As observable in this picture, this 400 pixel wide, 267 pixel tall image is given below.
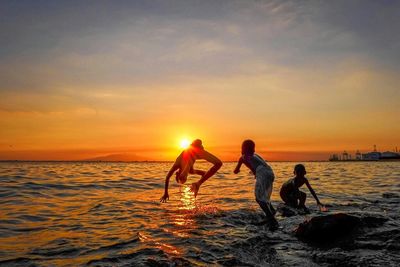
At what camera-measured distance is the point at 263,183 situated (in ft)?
37.1

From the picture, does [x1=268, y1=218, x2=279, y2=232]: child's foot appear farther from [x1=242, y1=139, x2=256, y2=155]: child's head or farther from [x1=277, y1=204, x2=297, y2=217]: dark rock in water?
[x1=277, y1=204, x2=297, y2=217]: dark rock in water

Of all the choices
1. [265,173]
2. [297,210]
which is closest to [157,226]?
[265,173]

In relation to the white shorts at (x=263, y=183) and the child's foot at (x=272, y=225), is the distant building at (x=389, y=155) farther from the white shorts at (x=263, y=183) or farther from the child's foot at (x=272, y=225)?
the child's foot at (x=272, y=225)

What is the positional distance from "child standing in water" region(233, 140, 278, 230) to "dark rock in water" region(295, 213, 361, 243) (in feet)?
4.20

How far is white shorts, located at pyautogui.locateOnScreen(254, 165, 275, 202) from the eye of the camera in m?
11.3

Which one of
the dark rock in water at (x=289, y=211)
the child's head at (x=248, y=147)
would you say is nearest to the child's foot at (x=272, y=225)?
the child's head at (x=248, y=147)

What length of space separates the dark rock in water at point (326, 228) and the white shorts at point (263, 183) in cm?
165

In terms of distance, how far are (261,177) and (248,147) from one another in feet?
3.64

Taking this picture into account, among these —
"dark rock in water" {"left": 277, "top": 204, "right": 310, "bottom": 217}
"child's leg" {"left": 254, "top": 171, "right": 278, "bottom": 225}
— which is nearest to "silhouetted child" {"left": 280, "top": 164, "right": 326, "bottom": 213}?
"dark rock in water" {"left": 277, "top": 204, "right": 310, "bottom": 217}

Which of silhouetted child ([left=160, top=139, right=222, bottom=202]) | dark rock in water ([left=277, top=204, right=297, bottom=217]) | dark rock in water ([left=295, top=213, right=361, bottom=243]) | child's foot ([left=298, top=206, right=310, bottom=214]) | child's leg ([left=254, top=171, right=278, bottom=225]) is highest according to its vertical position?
silhouetted child ([left=160, top=139, right=222, bottom=202])

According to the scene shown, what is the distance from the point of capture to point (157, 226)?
11.1 meters

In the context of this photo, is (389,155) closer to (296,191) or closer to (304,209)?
(296,191)

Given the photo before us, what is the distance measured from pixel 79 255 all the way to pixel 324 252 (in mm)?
5776

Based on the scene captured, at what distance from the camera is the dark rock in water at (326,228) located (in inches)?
363
